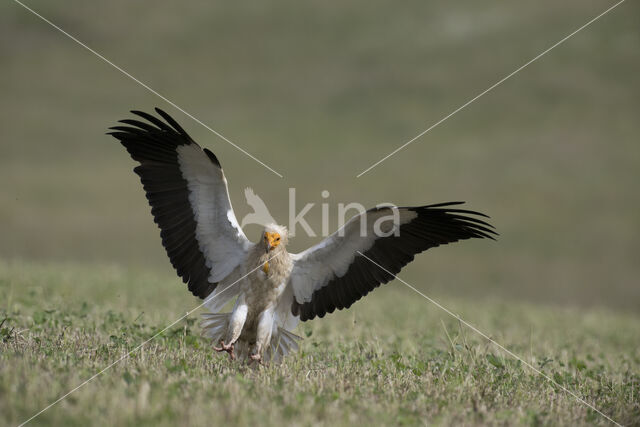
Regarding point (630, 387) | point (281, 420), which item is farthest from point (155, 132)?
point (630, 387)

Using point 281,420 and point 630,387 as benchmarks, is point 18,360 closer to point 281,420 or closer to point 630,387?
point 281,420

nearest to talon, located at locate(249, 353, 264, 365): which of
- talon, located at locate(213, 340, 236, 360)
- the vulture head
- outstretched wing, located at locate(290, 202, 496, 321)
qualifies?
talon, located at locate(213, 340, 236, 360)

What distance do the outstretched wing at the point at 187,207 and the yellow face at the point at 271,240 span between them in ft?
1.10

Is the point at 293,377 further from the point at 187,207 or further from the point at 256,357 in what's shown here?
the point at 187,207

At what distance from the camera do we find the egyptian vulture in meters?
6.33

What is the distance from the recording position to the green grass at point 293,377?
379cm

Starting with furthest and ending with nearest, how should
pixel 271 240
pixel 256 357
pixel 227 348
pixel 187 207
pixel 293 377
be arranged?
pixel 187 207
pixel 271 240
pixel 256 357
pixel 227 348
pixel 293 377

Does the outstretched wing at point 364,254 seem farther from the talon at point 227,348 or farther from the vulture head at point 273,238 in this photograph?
the talon at point 227,348

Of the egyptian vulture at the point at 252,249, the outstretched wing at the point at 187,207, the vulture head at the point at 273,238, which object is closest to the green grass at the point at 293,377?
the egyptian vulture at the point at 252,249

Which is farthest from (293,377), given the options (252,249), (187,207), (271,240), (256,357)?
(187,207)

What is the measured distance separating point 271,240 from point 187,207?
0.94 m

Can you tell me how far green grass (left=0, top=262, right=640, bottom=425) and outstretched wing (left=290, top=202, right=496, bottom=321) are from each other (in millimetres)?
519

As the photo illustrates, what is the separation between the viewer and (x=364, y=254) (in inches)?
258

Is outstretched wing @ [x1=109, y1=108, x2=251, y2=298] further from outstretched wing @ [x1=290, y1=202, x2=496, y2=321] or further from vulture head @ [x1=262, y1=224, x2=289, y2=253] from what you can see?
outstretched wing @ [x1=290, y1=202, x2=496, y2=321]
